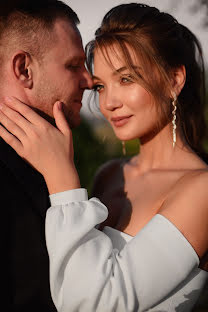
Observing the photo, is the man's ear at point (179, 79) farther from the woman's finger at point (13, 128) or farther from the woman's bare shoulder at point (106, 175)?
the woman's finger at point (13, 128)

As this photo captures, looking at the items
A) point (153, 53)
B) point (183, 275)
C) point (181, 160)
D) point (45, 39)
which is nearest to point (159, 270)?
point (183, 275)

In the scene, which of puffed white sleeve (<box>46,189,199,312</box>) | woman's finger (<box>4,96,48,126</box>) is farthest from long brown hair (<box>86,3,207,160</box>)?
puffed white sleeve (<box>46,189,199,312</box>)

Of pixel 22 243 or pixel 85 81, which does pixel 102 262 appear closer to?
pixel 22 243

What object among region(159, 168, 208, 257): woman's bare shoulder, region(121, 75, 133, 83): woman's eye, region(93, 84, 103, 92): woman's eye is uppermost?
region(121, 75, 133, 83): woman's eye

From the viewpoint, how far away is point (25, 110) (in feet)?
8.59

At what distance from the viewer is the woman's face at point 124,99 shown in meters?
2.99

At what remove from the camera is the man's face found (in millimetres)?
2861

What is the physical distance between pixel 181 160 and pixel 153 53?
0.83m

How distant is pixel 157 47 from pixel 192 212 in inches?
50.4

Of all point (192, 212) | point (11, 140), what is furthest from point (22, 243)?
point (192, 212)

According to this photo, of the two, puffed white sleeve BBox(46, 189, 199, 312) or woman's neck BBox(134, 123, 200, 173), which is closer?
puffed white sleeve BBox(46, 189, 199, 312)

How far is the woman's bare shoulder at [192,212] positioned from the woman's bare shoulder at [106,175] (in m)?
1.18

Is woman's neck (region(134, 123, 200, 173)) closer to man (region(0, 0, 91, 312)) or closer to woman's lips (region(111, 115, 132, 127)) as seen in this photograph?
woman's lips (region(111, 115, 132, 127))

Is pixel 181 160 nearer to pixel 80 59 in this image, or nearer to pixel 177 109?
pixel 177 109
